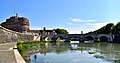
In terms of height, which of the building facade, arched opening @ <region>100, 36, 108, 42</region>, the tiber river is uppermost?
the building facade

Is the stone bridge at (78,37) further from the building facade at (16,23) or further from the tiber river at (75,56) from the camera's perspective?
the tiber river at (75,56)

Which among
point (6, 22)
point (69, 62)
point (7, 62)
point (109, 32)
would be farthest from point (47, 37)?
point (7, 62)

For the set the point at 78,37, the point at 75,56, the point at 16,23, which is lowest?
the point at 75,56

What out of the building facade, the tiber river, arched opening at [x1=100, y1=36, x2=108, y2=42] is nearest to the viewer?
the tiber river

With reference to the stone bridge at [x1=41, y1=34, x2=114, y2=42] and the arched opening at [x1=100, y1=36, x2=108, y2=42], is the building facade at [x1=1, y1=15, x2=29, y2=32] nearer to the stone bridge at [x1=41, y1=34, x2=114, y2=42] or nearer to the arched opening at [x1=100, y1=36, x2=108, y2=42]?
the stone bridge at [x1=41, y1=34, x2=114, y2=42]

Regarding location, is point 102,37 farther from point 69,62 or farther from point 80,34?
point 69,62

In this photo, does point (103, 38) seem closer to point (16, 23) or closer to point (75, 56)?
point (16, 23)

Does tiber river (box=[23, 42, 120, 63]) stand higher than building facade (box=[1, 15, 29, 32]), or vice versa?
building facade (box=[1, 15, 29, 32])

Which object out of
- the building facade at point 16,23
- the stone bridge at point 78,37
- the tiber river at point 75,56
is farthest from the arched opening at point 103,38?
the tiber river at point 75,56

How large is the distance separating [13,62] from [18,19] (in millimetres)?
109131

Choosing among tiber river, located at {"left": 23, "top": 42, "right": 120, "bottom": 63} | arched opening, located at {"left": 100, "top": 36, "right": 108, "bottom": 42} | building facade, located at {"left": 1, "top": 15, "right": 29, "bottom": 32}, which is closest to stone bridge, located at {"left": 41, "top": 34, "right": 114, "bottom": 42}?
arched opening, located at {"left": 100, "top": 36, "right": 108, "bottom": 42}

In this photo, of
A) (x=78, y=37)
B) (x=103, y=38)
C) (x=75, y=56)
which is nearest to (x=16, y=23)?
(x=78, y=37)

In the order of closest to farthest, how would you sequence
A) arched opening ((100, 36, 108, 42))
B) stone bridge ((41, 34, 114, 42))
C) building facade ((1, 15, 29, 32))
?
1. building facade ((1, 15, 29, 32))
2. stone bridge ((41, 34, 114, 42))
3. arched opening ((100, 36, 108, 42))

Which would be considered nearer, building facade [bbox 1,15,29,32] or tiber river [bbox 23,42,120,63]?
tiber river [bbox 23,42,120,63]
